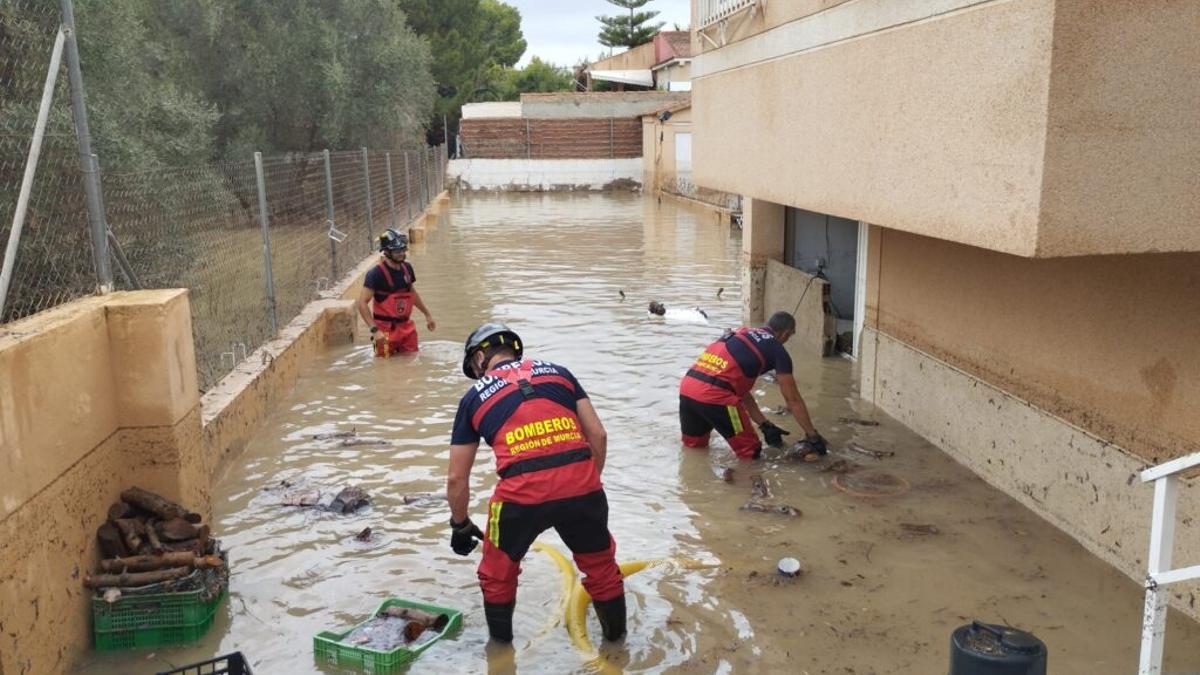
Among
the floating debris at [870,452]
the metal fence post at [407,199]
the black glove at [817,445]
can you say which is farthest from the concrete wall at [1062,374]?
the metal fence post at [407,199]

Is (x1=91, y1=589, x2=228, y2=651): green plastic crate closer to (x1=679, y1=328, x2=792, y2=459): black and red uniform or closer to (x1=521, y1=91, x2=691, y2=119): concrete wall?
(x1=679, y1=328, x2=792, y2=459): black and red uniform

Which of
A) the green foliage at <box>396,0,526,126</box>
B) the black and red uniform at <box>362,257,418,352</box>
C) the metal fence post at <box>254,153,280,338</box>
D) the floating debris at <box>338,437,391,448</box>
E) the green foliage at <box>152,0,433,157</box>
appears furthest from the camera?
the green foliage at <box>396,0,526,126</box>

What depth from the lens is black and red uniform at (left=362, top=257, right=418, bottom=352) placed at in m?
10.5

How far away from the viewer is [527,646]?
4.84m

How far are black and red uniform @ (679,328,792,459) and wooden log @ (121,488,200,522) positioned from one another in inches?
153

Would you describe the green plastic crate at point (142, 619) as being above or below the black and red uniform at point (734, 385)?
below

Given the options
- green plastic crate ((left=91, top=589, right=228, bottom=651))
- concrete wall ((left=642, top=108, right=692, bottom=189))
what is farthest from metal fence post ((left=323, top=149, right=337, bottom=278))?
concrete wall ((left=642, top=108, right=692, bottom=189))

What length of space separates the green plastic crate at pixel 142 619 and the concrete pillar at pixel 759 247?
9.14 m

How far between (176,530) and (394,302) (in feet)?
19.0

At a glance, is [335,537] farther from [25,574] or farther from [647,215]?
[647,215]

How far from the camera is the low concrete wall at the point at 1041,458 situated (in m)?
5.34

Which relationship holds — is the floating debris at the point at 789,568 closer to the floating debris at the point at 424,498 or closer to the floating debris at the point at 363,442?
the floating debris at the point at 424,498

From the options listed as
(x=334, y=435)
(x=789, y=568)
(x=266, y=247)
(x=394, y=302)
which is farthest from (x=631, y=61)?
(x=789, y=568)

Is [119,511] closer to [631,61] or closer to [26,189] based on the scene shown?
[26,189]
